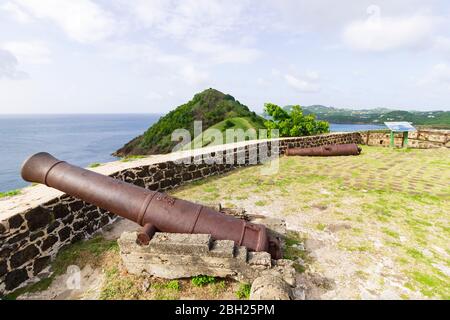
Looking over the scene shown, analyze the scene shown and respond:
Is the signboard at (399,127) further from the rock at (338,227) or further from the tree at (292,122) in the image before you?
the rock at (338,227)

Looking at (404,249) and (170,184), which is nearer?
(404,249)

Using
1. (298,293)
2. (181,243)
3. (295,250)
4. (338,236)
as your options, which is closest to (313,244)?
(295,250)

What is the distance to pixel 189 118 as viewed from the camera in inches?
2484

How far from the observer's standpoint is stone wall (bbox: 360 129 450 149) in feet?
50.4

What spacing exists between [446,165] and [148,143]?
53655 millimetres

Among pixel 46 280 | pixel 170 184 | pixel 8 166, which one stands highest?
pixel 170 184

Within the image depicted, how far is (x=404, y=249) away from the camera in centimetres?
459

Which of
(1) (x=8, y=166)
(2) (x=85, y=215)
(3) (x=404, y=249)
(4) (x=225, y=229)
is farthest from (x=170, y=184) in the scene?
(1) (x=8, y=166)

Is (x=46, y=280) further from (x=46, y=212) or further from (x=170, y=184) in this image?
(x=170, y=184)

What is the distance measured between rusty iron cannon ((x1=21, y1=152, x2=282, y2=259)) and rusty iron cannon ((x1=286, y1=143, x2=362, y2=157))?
9011mm

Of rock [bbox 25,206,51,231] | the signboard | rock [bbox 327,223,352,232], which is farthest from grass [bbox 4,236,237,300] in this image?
the signboard

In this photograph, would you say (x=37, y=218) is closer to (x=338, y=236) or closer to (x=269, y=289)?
(x=269, y=289)

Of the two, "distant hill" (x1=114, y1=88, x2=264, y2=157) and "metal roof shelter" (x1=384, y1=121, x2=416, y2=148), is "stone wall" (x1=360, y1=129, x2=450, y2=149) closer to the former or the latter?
"metal roof shelter" (x1=384, y1=121, x2=416, y2=148)

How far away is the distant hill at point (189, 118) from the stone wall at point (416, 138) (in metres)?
33.5
